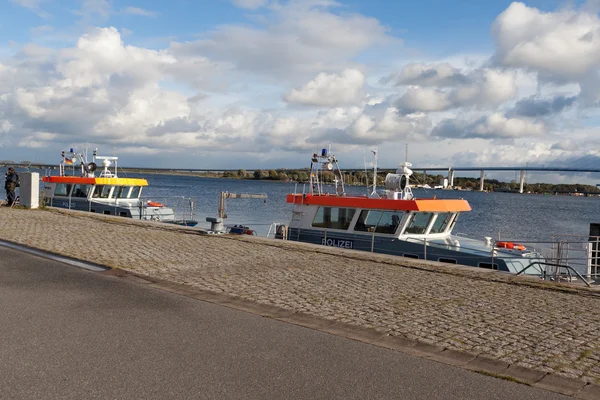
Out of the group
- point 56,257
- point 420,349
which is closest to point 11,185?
point 56,257

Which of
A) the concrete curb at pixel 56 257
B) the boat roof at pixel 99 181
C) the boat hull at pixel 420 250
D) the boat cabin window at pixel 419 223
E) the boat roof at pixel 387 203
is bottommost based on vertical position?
the boat hull at pixel 420 250

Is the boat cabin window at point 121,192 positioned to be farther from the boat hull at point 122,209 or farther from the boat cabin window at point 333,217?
the boat cabin window at point 333,217

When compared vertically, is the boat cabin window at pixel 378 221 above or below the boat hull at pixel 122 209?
above

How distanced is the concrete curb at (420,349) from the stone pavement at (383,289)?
0.16 m

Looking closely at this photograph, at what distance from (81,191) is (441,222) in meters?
18.8

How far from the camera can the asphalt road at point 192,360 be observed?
5043 millimetres

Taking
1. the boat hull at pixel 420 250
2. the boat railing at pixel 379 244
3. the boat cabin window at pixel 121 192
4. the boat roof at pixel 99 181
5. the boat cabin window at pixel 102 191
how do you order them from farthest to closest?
the boat cabin window at pixel 121 192 < the boat cabin window at pixel 102 191 < the boat roof at pixel 99 181 < the boat railing at pixel 379 244 < the boat hull at pixel 420 250

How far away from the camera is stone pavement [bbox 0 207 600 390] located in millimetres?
6941

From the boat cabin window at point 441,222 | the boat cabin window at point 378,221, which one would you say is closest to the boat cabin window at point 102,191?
the boat cabin window at point 378,221

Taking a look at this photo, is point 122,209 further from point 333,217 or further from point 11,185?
point 333,217

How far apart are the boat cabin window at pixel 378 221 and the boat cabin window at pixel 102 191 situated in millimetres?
15691

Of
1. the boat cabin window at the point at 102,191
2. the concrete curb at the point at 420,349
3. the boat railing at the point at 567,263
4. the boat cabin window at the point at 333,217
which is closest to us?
the concrete curb at the point at 420,349

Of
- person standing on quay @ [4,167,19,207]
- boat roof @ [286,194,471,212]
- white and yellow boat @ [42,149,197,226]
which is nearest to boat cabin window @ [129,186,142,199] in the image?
white and yellow boat @ [42,149,197,226]

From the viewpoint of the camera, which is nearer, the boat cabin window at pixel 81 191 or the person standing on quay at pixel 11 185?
the person standing on quay at pixel 11 185
